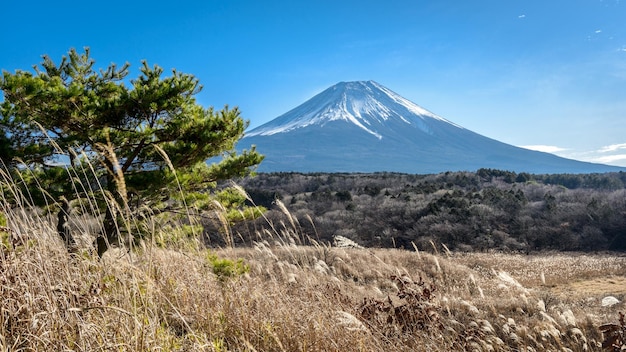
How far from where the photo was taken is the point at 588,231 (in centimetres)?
2441

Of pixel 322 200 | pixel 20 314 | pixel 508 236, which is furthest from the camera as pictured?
pixel 322 200

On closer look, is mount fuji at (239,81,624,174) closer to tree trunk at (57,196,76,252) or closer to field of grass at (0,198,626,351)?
tree trunk at (57,196,76,252)

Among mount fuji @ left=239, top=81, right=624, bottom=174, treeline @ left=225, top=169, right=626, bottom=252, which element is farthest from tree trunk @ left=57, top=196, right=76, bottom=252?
mount fuji @ left=239, top=81, right=624, bottom=174

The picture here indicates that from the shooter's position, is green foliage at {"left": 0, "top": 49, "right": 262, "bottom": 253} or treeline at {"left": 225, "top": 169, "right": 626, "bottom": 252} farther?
treeline at {"left": 225, "top": 169, "right": 626, "bottom": 252}

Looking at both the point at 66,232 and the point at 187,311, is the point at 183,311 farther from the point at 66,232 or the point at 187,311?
the point at 66,232

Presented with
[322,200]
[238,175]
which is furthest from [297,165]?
[238,175]

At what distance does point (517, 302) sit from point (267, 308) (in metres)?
6.06

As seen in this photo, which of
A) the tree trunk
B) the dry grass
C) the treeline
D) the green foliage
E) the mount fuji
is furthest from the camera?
the mount fuji

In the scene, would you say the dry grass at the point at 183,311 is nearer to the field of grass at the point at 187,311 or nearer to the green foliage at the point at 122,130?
the field of grass at the point at 187,311

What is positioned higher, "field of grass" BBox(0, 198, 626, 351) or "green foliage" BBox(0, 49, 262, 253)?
"green foliage" BBox(0, 49, 262, 253)

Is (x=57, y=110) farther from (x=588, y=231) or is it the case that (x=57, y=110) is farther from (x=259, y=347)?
(x=588, y=231)

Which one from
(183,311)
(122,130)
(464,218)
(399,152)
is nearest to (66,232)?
(183,311)

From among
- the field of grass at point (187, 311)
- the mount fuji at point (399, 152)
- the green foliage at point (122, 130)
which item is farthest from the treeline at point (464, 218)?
the mount fuji at point (399, 152)

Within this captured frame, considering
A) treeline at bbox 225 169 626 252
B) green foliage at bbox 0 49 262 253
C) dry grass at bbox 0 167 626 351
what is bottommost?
treeline at bbox 225 169 626 252
